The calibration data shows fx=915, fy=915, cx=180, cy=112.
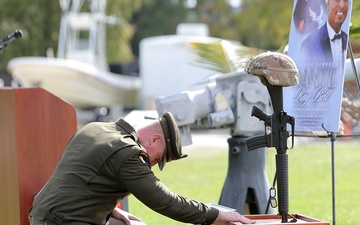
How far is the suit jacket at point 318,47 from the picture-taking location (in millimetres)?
6473

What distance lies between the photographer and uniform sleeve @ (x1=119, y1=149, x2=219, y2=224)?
487 centimetres

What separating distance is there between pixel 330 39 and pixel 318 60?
18cm

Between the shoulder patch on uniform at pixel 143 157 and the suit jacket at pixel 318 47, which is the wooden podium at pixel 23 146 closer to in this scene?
the shoulder patch on uniform at pixel 143 157

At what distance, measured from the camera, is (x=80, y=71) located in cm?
A: 3098

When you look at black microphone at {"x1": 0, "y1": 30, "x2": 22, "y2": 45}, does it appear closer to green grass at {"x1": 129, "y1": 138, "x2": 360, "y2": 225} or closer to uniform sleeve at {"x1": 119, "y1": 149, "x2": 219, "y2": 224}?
green grass at {"x1": 129, "y1": 138, "x2": 360, "y2": 225}

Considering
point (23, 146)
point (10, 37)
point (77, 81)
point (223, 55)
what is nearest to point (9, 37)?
point (10, 37)

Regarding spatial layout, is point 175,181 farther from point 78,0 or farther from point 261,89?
point 78,0

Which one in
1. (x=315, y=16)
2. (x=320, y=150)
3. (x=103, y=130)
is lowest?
(x=320, y=150)

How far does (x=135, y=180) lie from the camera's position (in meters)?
4.89

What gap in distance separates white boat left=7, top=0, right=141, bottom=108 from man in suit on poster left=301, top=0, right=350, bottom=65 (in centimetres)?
2155

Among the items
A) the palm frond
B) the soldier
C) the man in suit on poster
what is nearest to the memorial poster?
the man in suit on poster

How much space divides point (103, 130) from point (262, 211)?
2.46 m

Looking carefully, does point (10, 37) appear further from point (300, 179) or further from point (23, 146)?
point (300, 179)

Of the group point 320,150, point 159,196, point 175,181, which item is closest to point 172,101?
point 159,196
